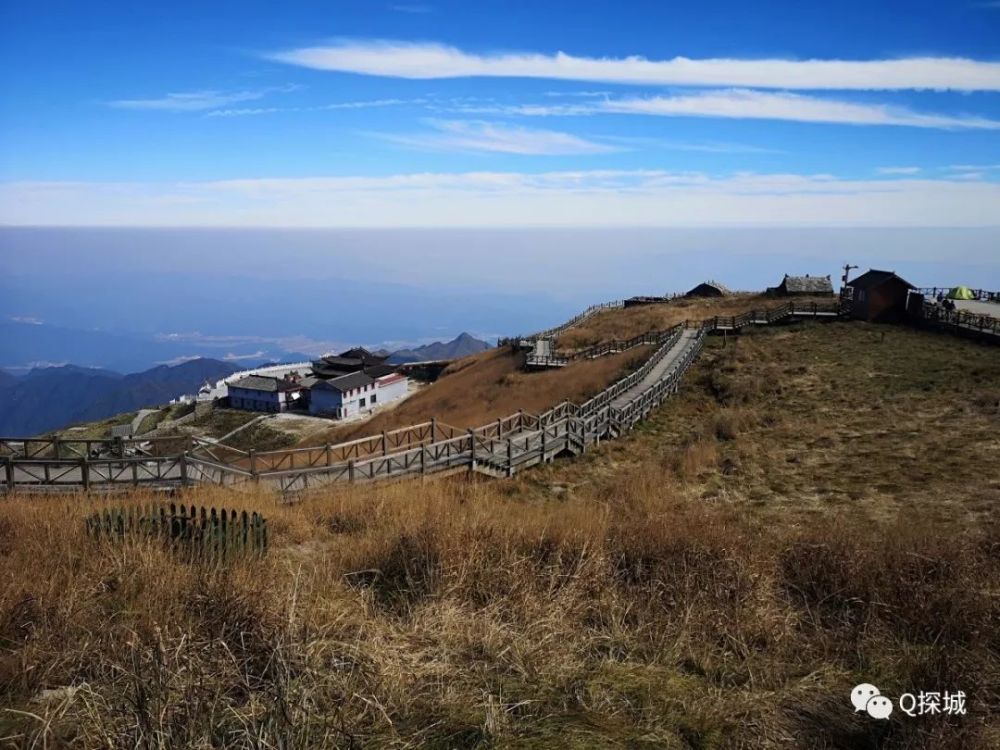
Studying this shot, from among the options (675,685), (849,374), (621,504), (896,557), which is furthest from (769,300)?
(675,685)

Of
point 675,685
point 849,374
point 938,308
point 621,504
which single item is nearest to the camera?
point 675,685

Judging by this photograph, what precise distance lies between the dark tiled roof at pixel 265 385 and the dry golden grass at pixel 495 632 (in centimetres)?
6323

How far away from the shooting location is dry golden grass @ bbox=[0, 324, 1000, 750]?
5.07m

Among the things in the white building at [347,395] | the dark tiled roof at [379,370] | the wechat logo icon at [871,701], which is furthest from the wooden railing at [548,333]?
the wechat logo icon at [871,701]

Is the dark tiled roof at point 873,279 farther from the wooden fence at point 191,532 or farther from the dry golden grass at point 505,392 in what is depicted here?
the wooden fence at point 191,532

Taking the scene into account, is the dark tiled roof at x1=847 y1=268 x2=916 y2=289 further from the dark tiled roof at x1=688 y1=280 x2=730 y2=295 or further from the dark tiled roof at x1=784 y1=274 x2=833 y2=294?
the dark tiled roof at x1=688 y1=280 x2=730 y2=295

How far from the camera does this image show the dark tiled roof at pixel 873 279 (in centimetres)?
4338

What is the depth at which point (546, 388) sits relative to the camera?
38.9 meters

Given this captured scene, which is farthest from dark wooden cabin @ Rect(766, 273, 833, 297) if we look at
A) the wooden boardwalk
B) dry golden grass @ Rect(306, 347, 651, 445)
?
the wooden boardwalk

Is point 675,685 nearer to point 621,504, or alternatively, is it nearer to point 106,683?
point 106,683

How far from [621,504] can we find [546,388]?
24.5 meters

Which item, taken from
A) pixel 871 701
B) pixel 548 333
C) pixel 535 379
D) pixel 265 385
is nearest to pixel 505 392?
pixel 535 379

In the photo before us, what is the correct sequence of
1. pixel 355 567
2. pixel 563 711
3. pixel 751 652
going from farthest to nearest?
pixel 355 567 → pixel 751 652 → pixel 563 711

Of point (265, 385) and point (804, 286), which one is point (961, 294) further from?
point (265, 385)
